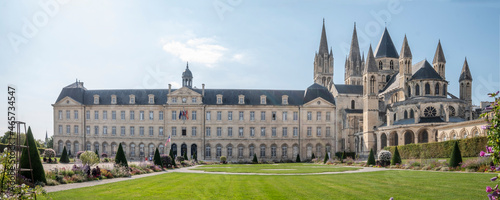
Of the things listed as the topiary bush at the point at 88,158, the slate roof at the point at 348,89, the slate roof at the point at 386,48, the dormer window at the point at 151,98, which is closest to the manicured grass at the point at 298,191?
the topiary bush at the point at 88,158

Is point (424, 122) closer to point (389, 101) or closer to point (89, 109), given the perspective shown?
point (389, 101)

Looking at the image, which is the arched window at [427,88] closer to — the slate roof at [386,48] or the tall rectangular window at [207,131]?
the slate roof at [386,48]

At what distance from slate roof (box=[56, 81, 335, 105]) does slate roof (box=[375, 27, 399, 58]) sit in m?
18.2

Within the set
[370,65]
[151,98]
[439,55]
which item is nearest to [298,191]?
[370,65]

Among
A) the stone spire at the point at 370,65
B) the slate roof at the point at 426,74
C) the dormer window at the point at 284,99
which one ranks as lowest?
the dormer window at the point at 284,99

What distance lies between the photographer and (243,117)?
6362 cm

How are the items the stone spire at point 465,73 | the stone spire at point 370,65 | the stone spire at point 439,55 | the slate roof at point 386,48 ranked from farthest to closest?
the slate roof at point 386,48, the stone spire at point 439,55, the stone spire at point 465,73, the stone spire at point 370,65

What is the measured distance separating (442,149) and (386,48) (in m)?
45.1

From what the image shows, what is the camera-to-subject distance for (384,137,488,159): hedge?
31.5 meters

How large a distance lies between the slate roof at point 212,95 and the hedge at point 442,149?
833 inches

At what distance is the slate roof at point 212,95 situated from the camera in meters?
64.2

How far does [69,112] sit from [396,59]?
181ft

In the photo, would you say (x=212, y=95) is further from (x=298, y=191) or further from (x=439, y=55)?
(x=298, y=191)

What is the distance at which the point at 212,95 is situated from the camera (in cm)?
6444
